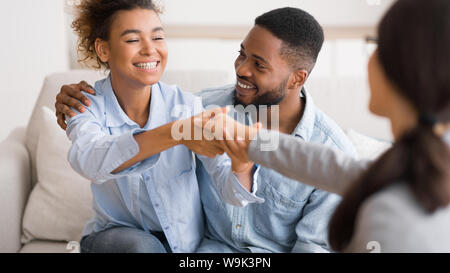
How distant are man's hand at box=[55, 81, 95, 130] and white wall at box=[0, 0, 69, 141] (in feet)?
4.14

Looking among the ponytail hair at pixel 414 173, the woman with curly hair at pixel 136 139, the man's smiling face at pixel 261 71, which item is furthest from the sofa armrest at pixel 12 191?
the ponytail hair at pixel 414 173

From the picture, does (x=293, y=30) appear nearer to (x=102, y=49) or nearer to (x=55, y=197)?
(x=102, y=49)

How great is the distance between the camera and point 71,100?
1.21m

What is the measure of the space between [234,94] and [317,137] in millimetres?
326

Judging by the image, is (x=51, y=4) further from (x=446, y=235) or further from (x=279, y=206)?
(x=446, y=235)

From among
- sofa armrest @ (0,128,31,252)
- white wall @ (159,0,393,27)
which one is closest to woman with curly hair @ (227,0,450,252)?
sofa armrest @ (0,128,31,252)

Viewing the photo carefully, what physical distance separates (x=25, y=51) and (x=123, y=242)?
1.71 metres

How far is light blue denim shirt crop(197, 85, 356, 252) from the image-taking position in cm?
135

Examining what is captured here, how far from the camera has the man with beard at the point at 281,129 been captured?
1356 millimetres

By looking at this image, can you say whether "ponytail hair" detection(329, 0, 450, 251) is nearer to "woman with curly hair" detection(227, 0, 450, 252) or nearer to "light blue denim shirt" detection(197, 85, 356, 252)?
"woman with curly hair" detection(227, 0, 450, 252)

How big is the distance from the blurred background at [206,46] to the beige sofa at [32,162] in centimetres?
10

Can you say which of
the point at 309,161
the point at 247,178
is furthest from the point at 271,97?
the point at 309,161

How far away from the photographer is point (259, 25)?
1.48 m

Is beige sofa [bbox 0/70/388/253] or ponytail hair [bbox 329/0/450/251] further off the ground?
ponytail hair [bbox 329/0/450/251]
